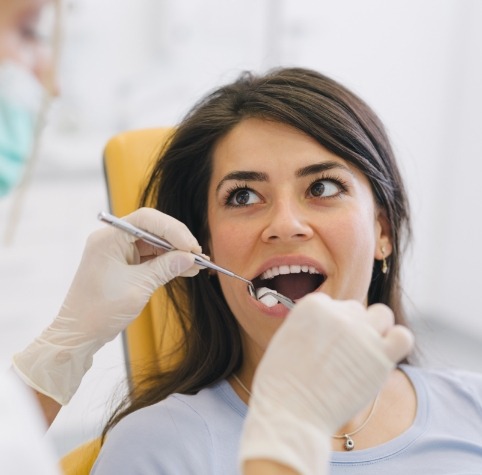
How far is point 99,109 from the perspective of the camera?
301cm

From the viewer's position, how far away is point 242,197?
1.38 m

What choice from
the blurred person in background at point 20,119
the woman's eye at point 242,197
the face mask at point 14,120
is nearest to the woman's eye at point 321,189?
the woman's eye at point 242,197

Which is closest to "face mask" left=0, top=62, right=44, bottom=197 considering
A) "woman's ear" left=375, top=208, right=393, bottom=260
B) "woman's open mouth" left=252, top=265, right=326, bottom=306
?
"woman's open mouth" left=252, top=265, right=326, bottom=306

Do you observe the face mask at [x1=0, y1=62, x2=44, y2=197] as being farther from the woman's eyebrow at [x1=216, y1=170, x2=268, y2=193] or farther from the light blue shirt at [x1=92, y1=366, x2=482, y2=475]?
the light blue shirt at [x1=92, y1=366, x2=482, y2=475]

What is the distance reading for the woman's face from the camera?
1315 millimetres

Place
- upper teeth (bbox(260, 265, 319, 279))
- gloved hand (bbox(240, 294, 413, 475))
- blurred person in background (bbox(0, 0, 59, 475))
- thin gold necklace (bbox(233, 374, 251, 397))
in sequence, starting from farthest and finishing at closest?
thin gold necklace (bbox(233, 374, 251, 397)) < upper teeth (bbox(260, 265, 319, 279)) < gloved hand (bbox(240, 294, 413, 475)) < blurred person in background (bbox(0, 0, 59, 475))

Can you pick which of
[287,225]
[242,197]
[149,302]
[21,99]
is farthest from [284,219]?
[21,99]

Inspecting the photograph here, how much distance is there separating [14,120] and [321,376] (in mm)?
1452

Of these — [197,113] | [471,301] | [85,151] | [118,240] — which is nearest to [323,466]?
[118,240]

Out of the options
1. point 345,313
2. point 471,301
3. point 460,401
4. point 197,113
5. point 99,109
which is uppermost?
point 197,113

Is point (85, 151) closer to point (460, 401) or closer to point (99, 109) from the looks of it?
point (99, 109)

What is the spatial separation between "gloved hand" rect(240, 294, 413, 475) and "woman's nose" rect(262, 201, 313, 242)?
364 millimetres

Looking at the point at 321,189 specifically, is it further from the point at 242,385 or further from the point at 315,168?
the point at 242,385

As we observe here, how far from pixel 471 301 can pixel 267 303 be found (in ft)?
8.74
